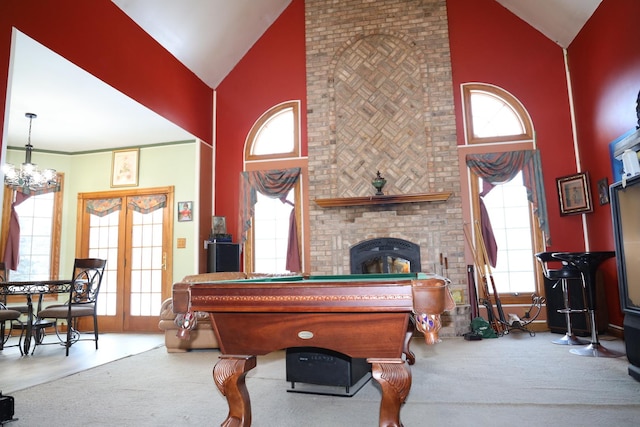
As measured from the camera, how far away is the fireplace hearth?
241 inches

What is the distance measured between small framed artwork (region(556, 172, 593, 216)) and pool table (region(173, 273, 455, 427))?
15.0 ft

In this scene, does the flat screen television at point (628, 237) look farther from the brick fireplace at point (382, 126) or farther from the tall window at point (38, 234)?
the tall window at point (38, 234)

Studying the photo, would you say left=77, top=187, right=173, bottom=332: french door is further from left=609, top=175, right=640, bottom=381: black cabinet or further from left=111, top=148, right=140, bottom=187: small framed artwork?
left=609, top=175, right=640, bottom=381: black cabinet

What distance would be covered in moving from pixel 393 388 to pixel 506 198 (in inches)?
195

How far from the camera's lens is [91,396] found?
3258mm

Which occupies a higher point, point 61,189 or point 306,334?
point 61,189

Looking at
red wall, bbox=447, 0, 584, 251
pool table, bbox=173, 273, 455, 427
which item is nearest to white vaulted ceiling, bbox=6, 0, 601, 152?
red wall, bbox=447, 0, 584, 251

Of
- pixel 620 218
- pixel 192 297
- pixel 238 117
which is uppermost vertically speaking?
pixel 238 117

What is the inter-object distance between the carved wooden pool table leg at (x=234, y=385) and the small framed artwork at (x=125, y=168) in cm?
555

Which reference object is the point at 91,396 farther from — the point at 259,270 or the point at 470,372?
the point at 259,270

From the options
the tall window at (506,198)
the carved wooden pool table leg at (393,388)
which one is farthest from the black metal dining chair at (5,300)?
the tall window at (506,198)

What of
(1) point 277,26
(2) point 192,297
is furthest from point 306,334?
(1) point 277,26

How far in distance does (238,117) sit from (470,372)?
5.16m

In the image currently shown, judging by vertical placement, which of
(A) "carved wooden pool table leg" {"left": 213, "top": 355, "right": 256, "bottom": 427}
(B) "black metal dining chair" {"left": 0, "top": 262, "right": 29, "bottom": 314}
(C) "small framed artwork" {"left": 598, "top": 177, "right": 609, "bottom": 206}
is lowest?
(A) "carved wooden pool table leg" {"left": 213, "top": 355, "right": 256, "bottom": 427}
